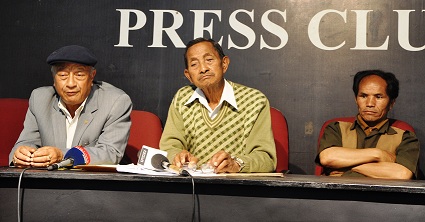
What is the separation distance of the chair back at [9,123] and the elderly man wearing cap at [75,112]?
445 millimetres

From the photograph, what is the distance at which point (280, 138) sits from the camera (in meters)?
3.82

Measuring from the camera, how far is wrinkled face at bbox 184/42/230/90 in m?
3.49

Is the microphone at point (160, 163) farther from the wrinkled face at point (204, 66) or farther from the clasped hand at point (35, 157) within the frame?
the wrinkled face at point (204, 66)

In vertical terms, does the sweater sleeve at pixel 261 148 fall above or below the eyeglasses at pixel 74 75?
below

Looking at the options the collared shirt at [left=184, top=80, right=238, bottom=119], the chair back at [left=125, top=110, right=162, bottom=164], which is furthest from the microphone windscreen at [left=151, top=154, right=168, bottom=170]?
the chair back at [left=125, top=110, right=162, bottom=164]

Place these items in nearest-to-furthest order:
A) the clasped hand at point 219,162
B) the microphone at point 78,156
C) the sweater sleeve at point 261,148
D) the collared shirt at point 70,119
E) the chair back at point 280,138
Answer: the clasped hand at point 219,162 < the microphone at point 78,156 < the sweater sleeve at point 261,148 < the collared shirt at point 70,119 < the chair back at point 280,138

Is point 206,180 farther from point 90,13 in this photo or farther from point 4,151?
point 90,13

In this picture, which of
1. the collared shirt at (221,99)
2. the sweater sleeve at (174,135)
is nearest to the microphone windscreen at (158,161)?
the sweater sleeve at (174,135)

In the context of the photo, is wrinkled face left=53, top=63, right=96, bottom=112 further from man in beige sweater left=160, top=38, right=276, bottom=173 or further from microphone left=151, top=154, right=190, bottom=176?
microphone left=151, top=154, right=190, bottom=176

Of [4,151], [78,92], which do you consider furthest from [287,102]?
[4,151]

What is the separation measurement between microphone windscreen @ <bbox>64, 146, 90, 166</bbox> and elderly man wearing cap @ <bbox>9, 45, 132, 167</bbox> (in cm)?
25

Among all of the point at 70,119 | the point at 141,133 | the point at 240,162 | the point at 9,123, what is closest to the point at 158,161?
the point at 240,162

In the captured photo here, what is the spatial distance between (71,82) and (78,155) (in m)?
0.56

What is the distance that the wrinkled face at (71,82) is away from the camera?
11.1ft
